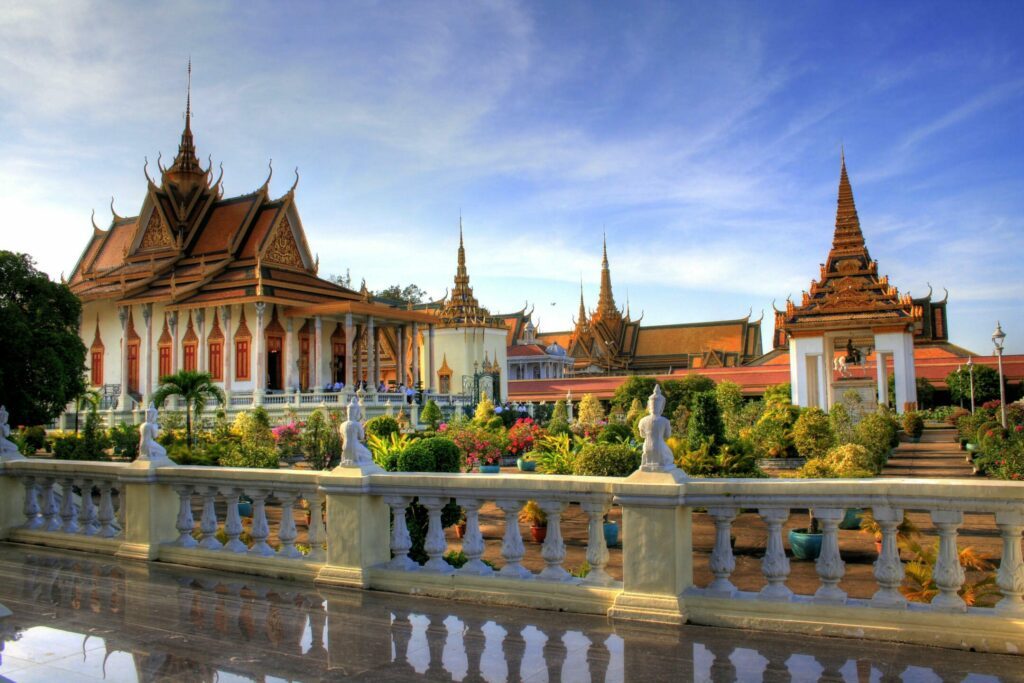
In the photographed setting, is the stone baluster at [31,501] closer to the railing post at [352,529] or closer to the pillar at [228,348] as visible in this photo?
the railing post at [352,529]

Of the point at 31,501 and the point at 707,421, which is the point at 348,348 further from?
the point at 31,501

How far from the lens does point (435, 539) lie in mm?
6277

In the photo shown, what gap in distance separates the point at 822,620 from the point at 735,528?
6.63 metres

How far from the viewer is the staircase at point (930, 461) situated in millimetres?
18312

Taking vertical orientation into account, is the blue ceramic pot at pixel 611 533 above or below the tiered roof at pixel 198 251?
below

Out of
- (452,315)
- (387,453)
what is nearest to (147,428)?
(387,453)

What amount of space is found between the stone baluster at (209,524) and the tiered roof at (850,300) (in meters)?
37.1

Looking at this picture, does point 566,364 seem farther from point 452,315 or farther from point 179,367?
point 179,367

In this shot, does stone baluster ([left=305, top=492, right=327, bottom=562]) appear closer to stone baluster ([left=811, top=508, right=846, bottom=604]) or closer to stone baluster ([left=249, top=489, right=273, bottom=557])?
stone baluster ([left=249, top=489, right=273, bottom=557])

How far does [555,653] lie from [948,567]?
2271mm

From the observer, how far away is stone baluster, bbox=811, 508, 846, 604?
4895 millimetres

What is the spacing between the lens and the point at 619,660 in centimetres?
447

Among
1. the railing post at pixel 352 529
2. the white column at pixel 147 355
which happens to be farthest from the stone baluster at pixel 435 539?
the white column at pixel 147 355

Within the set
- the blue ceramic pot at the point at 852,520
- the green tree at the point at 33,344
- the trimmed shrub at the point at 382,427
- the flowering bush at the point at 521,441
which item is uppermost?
the green tree at the point at 33,344
